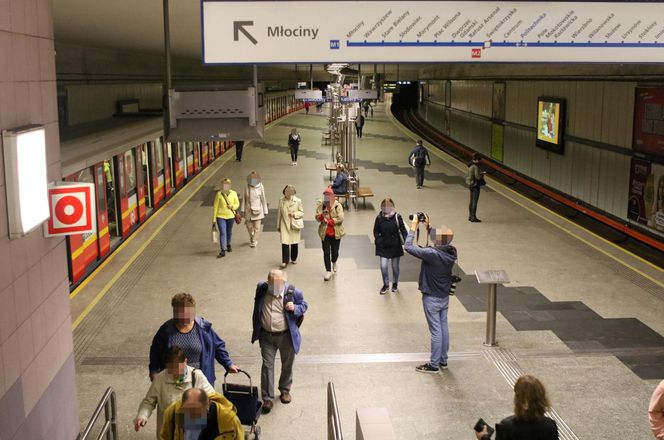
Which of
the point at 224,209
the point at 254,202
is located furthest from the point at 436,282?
the point at 254,202

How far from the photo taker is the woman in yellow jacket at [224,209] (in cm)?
1200

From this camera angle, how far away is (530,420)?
412 centimetres

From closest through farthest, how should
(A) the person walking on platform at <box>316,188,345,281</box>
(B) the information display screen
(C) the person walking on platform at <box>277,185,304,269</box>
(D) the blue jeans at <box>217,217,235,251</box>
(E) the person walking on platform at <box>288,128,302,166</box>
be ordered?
(A) the person walking on platform at <box>316,188,345,281</box>
(C) the person walking on platform at <box>277,185,304,269</box>
(D) the blue jeans at <box>217,217,235,251</box>
(B) the information display screen
(E) the person walking on platform at <box>288,128,302,166</box>

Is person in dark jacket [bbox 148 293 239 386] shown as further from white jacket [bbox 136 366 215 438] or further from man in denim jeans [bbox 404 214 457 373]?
man in denim jeans [bbox 404 214 457 373]

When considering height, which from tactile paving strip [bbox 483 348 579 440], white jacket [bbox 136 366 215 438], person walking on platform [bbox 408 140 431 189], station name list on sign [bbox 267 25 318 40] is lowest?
tactile paving strip [bbox 483 348 579 440]

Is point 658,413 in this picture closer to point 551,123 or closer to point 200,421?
point 200,421

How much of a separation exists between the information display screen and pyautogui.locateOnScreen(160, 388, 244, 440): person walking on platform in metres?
15.4

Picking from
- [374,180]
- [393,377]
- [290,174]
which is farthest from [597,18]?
[290,174]

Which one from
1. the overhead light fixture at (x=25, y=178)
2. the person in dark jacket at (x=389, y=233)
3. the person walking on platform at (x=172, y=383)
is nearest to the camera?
the overhead light fixture at (x=25, y=178)

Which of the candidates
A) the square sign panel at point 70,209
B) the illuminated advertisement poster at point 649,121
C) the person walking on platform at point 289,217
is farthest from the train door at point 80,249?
the illuminated advertisement poster at point 649,121

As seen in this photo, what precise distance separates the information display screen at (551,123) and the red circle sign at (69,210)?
14916 mm

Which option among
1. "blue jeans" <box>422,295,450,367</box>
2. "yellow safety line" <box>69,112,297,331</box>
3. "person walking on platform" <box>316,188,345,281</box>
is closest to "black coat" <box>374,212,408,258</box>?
"person walking on platform" <box>316,188,345,281</box>

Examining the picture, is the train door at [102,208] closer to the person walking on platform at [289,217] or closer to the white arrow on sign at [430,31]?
the person walking on platform at [289,217]

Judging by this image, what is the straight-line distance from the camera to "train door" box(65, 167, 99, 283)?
1014 cm
